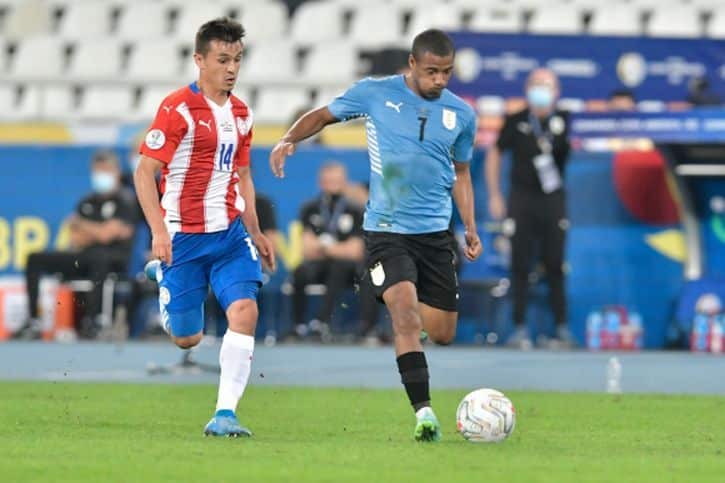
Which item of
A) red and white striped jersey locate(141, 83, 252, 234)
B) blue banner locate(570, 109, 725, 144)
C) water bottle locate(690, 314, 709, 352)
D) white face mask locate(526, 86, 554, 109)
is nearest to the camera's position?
red and white striped jersey locate(141, 83, 252, 234)

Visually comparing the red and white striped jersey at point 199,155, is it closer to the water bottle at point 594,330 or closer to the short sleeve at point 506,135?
the short sleeve at point 506,135

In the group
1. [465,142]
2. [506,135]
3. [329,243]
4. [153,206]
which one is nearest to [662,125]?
[506,135]

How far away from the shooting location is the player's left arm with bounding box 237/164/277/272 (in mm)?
9766

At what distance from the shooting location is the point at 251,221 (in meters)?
9.81

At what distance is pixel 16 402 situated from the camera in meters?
11.7

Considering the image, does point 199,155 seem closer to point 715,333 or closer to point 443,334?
point 443,334

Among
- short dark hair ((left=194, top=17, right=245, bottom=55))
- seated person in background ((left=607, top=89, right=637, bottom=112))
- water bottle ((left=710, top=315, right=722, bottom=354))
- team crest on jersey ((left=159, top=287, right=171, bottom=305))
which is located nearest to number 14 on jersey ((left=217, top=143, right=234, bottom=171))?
short dark hair ((left=194, top=17, right=245, bottom=55))

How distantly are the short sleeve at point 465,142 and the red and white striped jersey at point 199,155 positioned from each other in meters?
1.17

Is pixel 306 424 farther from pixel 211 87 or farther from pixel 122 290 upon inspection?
pixel 122 290

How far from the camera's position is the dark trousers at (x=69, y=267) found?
19625mm

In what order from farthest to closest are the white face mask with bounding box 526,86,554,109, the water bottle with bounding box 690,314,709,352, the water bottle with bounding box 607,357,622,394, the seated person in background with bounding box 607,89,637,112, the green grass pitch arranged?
the seated person in background with bounding box 607,89,637,112, the water bottle with bounding box 690,314,709,352, the white face mask with bounding box 526,86,554,109, the water bottle with bounding box 607,357,622,394, the green grass pitch

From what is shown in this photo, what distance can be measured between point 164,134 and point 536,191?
31.5ft

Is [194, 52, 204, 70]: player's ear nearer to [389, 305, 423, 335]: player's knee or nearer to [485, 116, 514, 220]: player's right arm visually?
[389, 305, 423, 335]: player's knee

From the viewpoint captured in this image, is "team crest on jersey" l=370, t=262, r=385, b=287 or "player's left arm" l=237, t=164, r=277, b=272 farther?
"player's left arm" l=237, t=164, r=277, b=272
